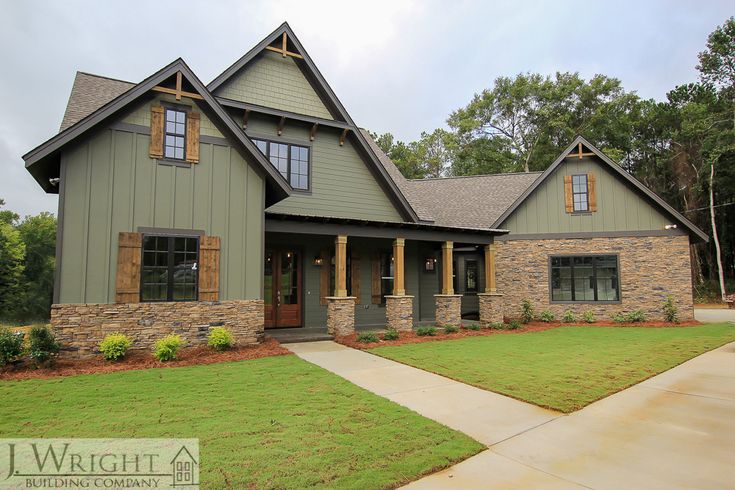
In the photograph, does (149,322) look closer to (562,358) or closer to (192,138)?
(192,138)

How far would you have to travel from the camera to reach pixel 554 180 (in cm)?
1600

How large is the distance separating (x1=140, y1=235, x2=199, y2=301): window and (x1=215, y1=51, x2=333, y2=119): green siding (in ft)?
15.9

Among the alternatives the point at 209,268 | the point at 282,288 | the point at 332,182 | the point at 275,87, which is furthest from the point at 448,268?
the point at 275,87

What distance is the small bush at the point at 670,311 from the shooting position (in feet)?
47.6

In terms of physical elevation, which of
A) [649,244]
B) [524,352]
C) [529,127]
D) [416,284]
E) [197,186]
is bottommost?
[524,352]

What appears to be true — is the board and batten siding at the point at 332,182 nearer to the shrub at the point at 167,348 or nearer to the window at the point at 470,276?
the shrub at the point at 167,348

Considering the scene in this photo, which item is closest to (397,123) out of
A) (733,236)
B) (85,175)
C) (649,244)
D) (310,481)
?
(733,236)

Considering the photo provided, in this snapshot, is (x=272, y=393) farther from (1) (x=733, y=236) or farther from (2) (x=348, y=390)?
(1) (x=733, y=236)

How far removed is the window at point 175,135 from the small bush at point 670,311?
1642 centimetres

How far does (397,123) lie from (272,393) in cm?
4674

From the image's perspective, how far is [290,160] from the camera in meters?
12.2

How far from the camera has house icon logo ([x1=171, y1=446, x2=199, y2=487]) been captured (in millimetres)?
3233

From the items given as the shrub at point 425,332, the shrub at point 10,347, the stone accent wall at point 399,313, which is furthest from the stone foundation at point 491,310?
the shrub at point 10,347

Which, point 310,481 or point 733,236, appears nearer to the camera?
point 310,481
